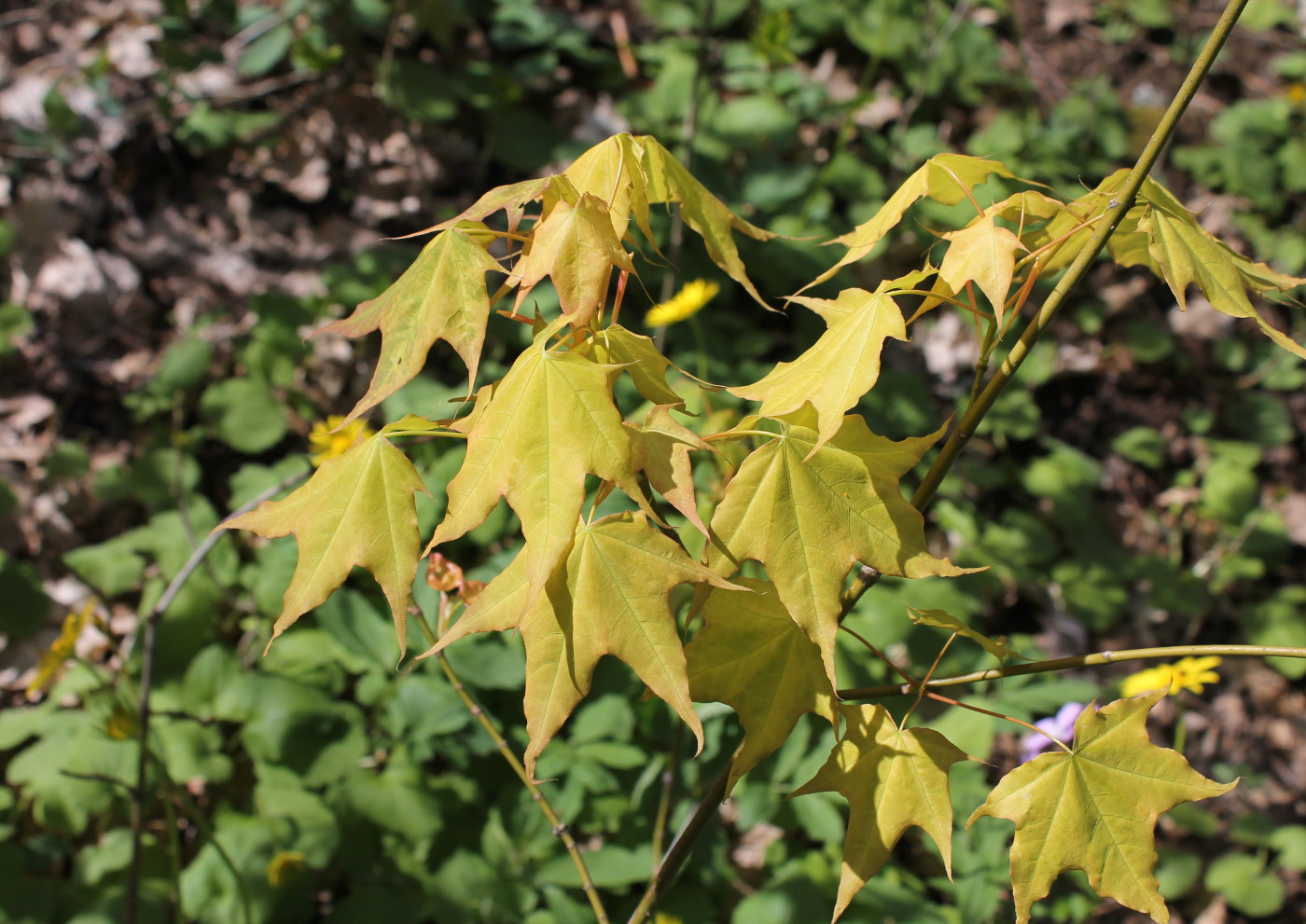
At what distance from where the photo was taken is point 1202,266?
707 millimetres

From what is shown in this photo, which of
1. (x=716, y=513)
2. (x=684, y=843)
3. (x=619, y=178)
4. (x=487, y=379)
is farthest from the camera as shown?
(x=487, y=379)

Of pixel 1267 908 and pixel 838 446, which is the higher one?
pixel 838 446

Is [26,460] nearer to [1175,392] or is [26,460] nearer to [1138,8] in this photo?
[1175,392]

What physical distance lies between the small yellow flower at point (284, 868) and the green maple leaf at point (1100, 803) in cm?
130

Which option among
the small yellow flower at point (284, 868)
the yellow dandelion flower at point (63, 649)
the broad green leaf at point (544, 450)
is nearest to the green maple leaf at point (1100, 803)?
the broad green leaf at point (544, 450)

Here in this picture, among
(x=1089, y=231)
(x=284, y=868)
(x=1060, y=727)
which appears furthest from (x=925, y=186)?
(x=284, y=868)

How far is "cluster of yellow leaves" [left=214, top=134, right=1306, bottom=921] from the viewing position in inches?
23.7

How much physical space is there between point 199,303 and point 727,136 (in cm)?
166

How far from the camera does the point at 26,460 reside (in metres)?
2.26

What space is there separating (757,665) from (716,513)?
0.53 feet

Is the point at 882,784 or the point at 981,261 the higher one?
the point at 981,261

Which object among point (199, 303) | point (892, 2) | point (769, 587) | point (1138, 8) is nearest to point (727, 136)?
point (892, 2)

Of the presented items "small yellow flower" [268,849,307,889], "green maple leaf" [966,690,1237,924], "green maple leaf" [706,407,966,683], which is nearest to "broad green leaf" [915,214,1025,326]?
"green maple leaf" [706,407,966,683]

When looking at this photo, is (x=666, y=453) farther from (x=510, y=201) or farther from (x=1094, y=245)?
(x=1094, y=245)
